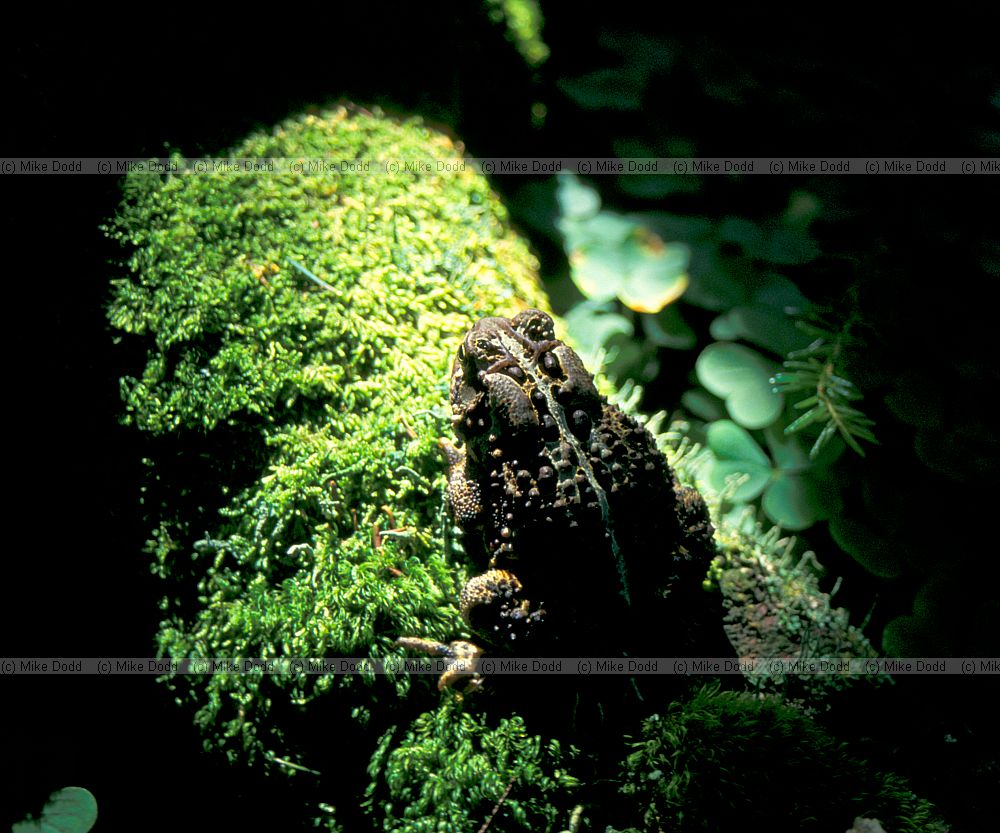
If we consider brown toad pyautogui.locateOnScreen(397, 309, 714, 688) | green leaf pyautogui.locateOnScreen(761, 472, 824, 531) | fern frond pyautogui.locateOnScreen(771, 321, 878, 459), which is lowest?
brown toad pyautogui.locateOnScreen(397, 309, 714, 688)

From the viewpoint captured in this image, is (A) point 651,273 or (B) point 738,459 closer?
(B) point 738,459

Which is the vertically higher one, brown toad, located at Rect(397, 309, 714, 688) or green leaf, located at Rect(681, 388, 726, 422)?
green leaf, located at Rect(681, 388, 726, 422)

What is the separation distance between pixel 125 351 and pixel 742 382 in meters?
3.11

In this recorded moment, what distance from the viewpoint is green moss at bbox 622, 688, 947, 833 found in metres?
2.05

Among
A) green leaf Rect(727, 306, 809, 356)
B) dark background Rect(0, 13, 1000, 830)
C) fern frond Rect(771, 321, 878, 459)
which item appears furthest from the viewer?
green leaf Rect(727, 306, 809, 356)

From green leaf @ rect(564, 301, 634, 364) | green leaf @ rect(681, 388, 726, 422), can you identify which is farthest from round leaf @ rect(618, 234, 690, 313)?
green leaf @ rect(681, 388, 726, 422)

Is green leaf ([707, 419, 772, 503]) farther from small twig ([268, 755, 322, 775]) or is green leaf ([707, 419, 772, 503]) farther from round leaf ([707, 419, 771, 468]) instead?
small twig ([268, 755, 322, 775])

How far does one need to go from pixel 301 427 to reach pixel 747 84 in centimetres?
377

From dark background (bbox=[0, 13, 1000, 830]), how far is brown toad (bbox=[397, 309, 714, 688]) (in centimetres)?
104

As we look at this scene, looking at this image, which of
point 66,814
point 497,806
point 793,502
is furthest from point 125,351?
point 793,502

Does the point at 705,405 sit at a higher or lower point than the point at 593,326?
lower

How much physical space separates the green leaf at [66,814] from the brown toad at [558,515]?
1383 millimetres

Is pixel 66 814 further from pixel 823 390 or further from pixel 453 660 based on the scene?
pixel 823 390

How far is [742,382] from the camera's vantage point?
3.52 meters
